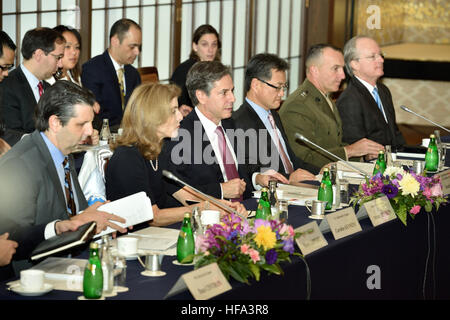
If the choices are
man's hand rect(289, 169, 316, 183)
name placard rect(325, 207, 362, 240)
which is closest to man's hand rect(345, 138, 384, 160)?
man's hand rect(289, 169, 316, 183)

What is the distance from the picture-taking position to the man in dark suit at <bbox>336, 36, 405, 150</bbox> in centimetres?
491

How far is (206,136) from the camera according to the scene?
3.59m

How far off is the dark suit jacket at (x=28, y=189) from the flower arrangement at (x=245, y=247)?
1.98ft

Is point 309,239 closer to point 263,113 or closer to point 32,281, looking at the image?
point 32,281

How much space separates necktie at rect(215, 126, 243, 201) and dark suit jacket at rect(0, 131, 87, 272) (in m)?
1.08

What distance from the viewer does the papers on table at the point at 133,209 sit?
2.57 m

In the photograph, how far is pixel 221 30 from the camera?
7.89 m

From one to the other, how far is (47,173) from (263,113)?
5.33 ft

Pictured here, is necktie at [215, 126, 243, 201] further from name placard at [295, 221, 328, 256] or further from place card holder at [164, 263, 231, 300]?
place card holder at [164, 263, 231, 300]

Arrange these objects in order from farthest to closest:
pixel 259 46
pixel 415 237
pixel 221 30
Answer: pixel 259 46 < pixel 221 30 < pixel 415 237

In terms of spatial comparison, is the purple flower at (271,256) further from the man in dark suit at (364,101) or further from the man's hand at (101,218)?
the man in dark suit at (364,101)
